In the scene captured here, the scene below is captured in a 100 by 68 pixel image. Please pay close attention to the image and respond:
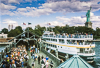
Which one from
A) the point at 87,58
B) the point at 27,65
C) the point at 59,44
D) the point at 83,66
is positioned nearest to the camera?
the point at 83,66

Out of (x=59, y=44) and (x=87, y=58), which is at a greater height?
(x=59, y=44)

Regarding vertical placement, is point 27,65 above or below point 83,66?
below

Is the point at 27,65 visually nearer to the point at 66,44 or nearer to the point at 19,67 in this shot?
the point at 19,67

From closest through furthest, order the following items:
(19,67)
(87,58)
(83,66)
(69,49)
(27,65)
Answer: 1. (83,66)
2. (19,67)
3. (27,65)
4. (87,58)
5. (69,49)

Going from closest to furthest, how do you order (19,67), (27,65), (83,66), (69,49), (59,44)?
(83,66)
(19,67)
(27,65)
(69,49)
(59,44)

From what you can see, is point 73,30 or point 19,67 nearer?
point 19,67

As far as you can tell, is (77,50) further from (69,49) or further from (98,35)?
(98,35)

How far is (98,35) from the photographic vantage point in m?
121

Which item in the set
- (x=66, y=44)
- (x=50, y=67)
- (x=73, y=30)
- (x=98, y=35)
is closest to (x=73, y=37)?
(x=66, y=44)

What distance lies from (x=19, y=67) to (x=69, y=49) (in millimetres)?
16333

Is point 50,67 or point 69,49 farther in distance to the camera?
point 69,49

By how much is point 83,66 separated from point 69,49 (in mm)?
26426

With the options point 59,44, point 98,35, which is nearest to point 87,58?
point 59,44

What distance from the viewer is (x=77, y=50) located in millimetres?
29625
